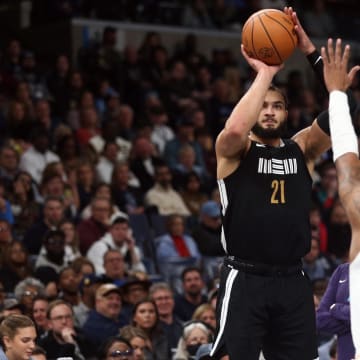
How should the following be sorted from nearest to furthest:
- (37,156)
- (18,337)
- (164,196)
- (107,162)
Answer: (18,337) → (37,156) → (164,196) → (107,162)

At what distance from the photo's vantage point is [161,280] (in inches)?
483

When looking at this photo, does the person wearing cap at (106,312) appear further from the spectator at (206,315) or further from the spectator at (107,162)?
the spectator at (107,162)

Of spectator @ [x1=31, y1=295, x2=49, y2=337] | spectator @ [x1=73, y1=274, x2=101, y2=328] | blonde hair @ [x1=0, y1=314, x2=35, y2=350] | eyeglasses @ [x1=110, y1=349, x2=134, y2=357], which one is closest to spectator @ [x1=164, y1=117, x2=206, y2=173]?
spectator @ [x1=73, y1=274, x2=101, y2=328]

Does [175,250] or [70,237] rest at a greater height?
[70,237]

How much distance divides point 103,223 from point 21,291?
2368 millimetres

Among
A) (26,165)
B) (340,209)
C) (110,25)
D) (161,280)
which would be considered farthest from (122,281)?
(110,25)

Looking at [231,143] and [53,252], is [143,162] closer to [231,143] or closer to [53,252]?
[53,252]

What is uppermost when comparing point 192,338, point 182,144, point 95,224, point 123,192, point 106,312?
point 182,144

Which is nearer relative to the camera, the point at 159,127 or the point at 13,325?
the point at 13,325

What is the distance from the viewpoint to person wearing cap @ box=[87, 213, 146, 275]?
39.2 feet

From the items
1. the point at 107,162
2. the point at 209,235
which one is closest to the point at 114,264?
the point at 209,235

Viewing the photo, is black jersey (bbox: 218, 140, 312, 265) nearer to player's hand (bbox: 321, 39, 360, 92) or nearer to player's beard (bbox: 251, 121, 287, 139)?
player's beard (bbox: 251, 121, 287, 139)

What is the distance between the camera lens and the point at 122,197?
13.7 m

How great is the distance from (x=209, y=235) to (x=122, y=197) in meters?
1.40
